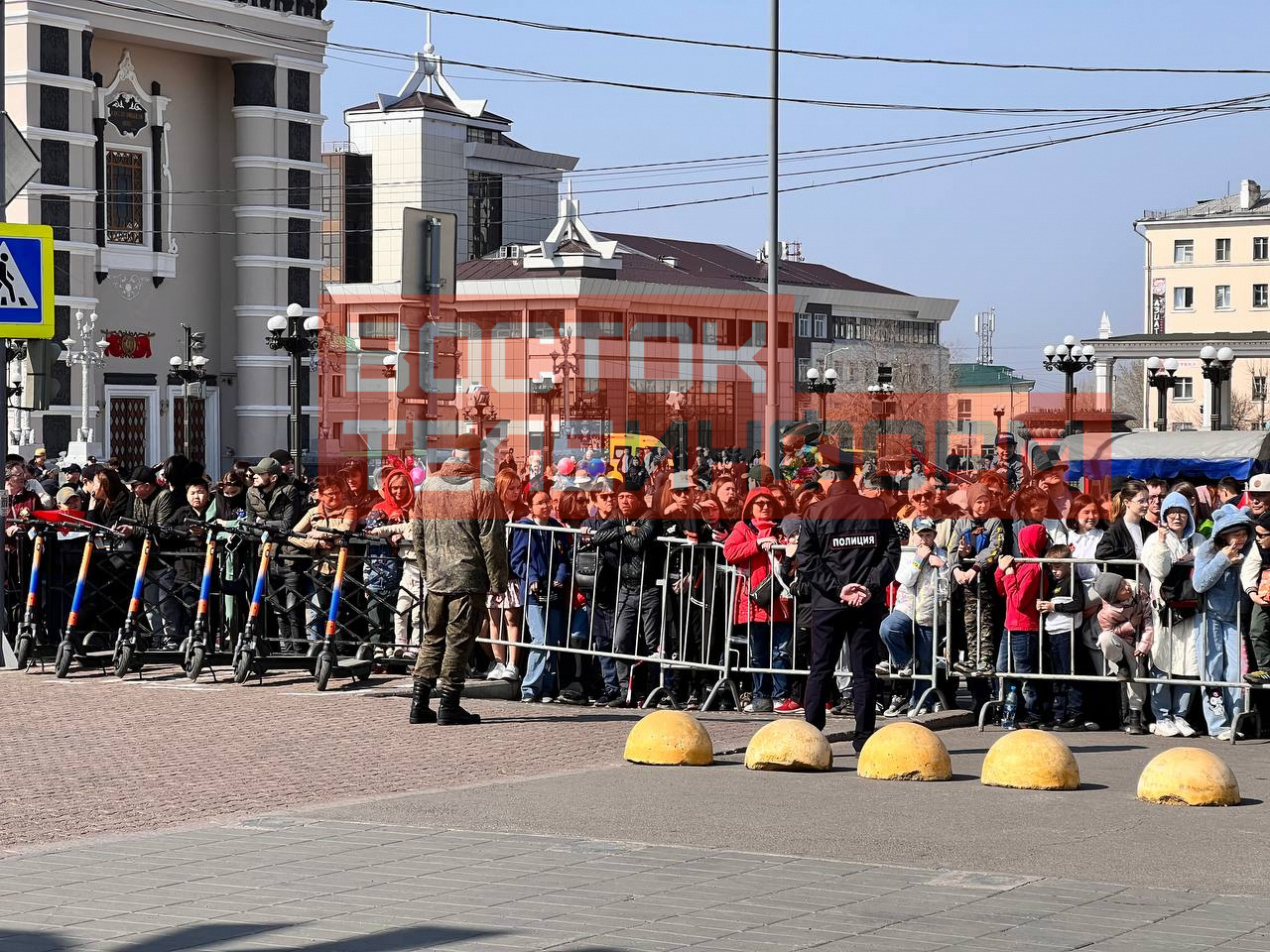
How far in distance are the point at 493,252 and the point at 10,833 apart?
10382 cm

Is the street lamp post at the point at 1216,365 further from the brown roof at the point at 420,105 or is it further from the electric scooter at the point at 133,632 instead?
the brown roof at the point at 420,105

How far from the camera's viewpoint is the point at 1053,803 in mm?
10672

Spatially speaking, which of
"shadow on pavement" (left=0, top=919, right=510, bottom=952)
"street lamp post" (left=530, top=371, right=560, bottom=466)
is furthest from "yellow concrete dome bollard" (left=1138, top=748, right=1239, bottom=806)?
"street lamp post" (left=530, top=371, right=560, bottom=466)

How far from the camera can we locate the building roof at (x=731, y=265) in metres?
110

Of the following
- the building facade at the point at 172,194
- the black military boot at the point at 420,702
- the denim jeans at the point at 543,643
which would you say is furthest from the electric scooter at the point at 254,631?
the building facade at the point at 172,194

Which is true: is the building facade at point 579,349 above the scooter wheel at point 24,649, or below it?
above

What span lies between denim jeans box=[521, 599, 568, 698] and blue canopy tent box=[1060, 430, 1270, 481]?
16.7 metres

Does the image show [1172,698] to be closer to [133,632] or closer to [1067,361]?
[133,632]

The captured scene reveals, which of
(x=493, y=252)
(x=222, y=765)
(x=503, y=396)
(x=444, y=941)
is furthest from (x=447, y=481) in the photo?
(x=493, y=252)

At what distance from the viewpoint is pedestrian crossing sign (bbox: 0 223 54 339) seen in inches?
Answer: 651

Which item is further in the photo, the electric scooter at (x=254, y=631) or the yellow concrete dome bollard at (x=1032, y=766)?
the electric scooter at (x=254, y=631)

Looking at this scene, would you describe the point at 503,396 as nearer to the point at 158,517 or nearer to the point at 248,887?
the point at 158,517

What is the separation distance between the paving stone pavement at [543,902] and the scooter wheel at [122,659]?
786cm

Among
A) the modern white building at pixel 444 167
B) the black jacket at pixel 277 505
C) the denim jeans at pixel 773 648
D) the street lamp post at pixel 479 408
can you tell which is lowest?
the denim jeans at pixel 773 648
